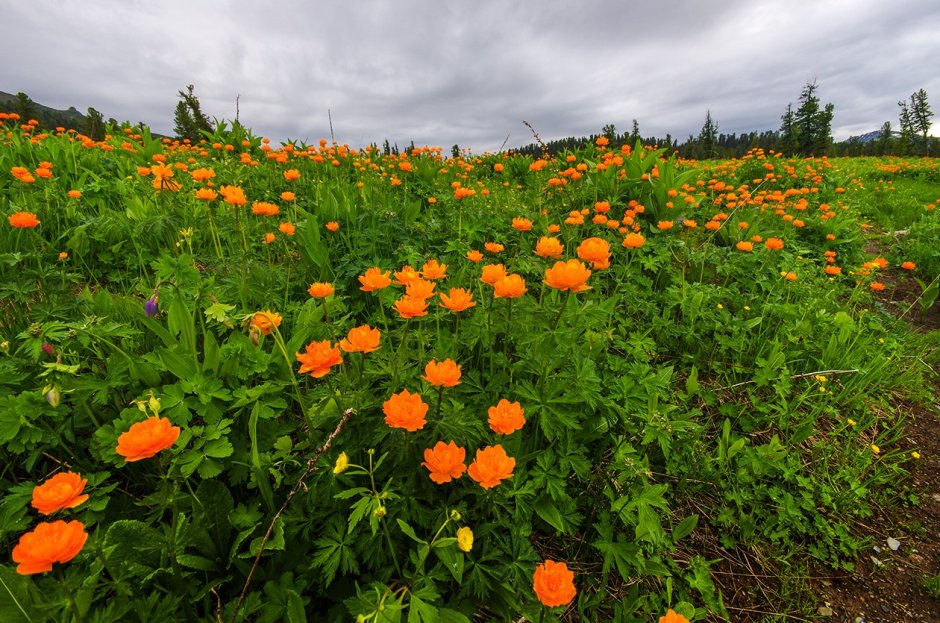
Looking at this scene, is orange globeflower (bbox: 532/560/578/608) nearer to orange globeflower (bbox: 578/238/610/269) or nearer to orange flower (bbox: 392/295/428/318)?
orange flower (bbox: 392/295/428/318)

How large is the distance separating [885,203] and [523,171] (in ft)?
25.4

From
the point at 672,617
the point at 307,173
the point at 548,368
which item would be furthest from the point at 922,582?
the point at 307,173

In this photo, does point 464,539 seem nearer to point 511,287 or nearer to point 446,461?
point 446,461

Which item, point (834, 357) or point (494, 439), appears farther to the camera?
point (834, 357)

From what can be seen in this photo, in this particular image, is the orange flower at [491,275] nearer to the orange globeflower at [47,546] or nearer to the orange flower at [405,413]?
the orange flower at [405,413]

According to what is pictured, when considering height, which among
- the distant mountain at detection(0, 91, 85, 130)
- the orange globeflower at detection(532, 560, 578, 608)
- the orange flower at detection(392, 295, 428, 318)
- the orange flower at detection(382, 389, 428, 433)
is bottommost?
the orange globeflower at detection(532, 560, 578, 608)

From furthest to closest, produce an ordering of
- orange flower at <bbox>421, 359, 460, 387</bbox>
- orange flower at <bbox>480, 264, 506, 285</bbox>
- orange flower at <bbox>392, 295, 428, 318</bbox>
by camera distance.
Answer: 1. orange flower at <bbox>480, 264, 506, 285</bbox>
2. orange flower at <bbox>392, 295, 428, 318</bbox>
3. orange flower at <bbox>421, 359, 460, 387</bbox>

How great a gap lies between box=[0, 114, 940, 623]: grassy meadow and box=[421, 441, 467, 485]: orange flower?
2 cm

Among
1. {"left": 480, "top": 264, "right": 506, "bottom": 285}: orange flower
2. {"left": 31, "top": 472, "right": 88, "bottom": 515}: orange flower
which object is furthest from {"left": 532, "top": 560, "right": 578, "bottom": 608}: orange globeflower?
{"left": 31, "top": 472, "right": 88, "bottom": 515}: orange flower

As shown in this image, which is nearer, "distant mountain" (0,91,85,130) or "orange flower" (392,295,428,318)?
"orange flower" (392,295,428,318)

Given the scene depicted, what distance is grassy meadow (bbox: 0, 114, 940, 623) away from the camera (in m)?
1.09

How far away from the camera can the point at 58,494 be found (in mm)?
866

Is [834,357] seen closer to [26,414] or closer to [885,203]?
[26,414]

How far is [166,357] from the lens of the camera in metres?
1.42
